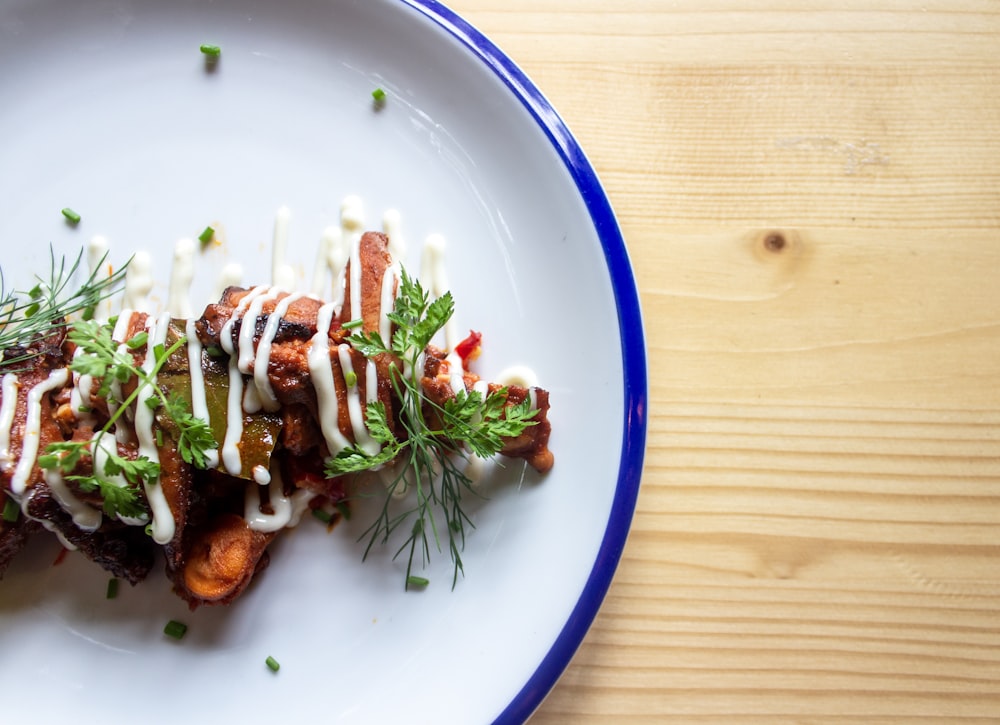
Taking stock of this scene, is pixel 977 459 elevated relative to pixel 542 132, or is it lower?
lower

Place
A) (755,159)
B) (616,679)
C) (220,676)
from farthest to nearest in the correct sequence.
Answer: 1. (755,159)
2. (616,679)
3. (220,676)

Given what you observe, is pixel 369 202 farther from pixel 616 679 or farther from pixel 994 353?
pixel 994 353

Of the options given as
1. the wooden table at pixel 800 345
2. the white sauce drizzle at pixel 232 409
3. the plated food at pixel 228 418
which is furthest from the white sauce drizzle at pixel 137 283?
the wooden table at pixel 800 345

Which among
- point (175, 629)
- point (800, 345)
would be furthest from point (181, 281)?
point (800, 345)

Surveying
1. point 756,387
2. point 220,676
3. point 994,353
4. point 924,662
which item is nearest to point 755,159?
point 756,387

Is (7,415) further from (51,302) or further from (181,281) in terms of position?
(181,281)

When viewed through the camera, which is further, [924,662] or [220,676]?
[924,662]

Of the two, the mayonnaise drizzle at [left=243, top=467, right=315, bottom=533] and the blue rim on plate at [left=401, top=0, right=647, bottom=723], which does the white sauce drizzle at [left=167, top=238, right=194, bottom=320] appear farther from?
the blue rim on plate at [left=401, top=0, right=647, bottom=723]

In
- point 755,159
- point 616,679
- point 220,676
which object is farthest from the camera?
point 755,159
